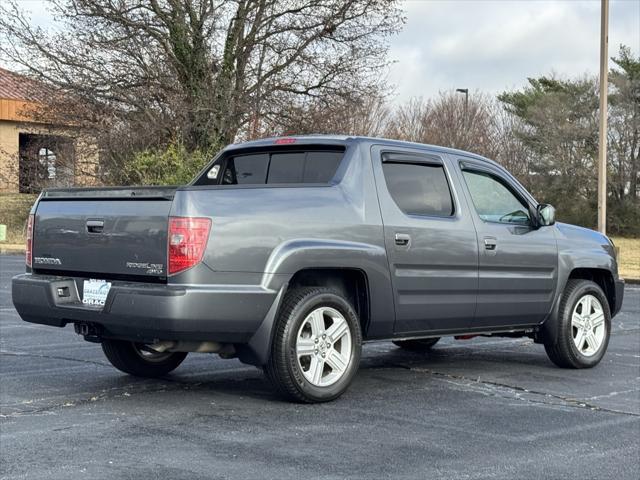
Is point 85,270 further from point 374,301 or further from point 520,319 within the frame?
point 520,319

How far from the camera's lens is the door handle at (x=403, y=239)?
23.6 ft

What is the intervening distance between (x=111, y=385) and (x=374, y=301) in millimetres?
2053

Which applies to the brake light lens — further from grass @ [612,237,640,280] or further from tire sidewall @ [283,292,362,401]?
grass @ [612,237,640,280]

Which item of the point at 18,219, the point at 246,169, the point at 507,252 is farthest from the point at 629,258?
the point at 246,169

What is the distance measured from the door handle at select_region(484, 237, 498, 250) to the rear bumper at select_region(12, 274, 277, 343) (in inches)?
85.7

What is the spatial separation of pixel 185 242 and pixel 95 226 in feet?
2.64

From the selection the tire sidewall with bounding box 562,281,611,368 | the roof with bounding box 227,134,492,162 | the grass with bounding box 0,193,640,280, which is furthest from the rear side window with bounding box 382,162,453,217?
the grass with bounding box 0,193,640,280

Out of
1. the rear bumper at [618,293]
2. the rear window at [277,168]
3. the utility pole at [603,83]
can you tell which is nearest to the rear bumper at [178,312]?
the rear window at [277,168]

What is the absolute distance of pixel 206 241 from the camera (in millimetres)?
6223

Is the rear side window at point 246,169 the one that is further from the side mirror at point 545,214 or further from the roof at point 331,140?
the side mirror at point 545,214

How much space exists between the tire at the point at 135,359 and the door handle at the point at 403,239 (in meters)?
2.03

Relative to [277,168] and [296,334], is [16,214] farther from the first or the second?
[296,334]

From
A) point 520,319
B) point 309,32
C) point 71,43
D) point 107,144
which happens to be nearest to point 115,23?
point 71,43

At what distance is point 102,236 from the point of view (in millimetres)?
6582
